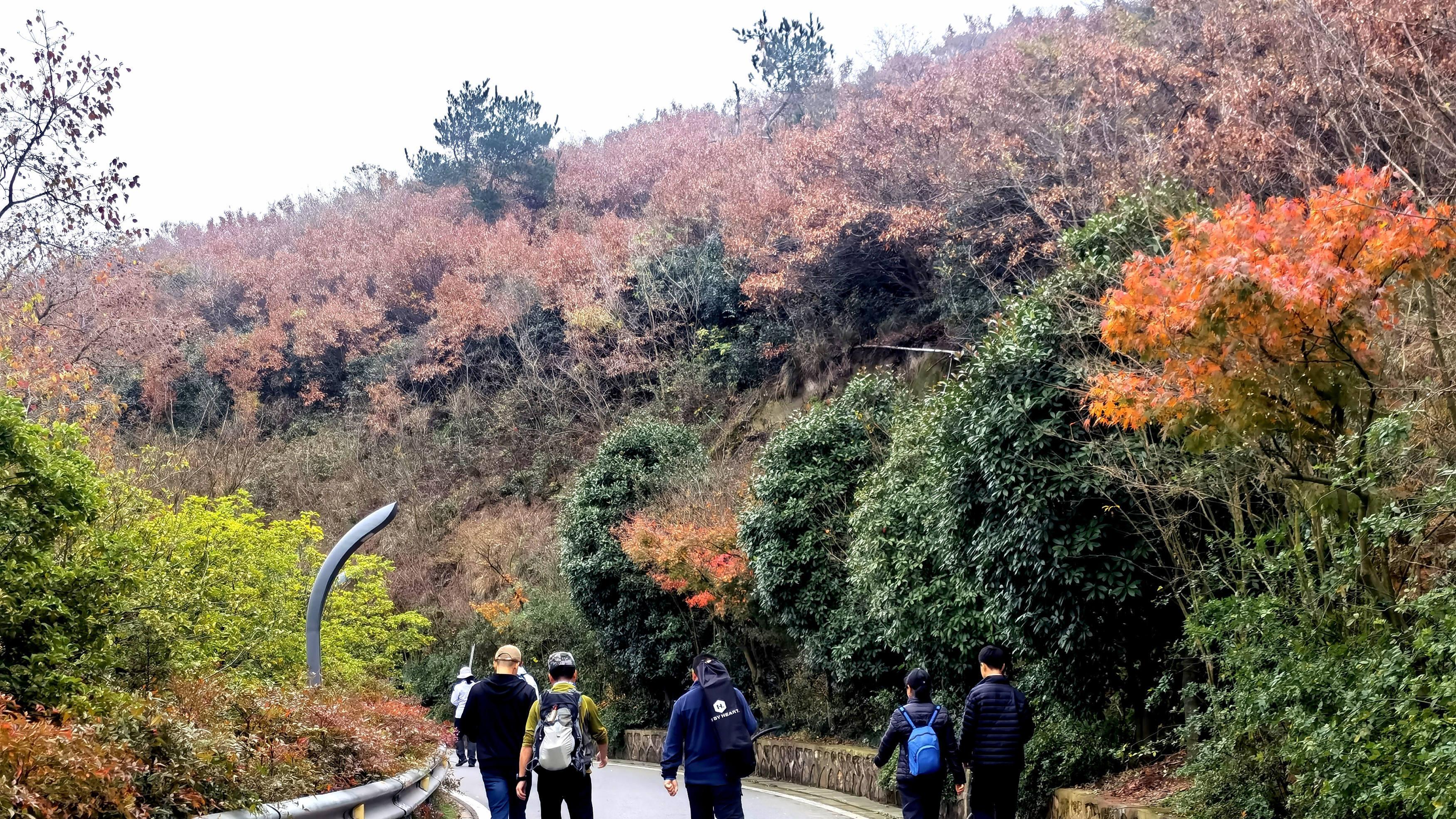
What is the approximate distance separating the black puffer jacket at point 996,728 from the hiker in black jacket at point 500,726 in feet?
11.0

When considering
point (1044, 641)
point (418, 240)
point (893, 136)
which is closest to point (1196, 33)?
point (893, 136)

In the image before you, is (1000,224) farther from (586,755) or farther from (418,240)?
(418,240)

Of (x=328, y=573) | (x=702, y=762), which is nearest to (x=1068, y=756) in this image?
(x=702, y=762)

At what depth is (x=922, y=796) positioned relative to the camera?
798 cm

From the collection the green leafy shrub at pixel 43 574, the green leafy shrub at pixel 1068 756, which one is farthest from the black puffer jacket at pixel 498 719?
the green leafy shrub at pixel 1068 756

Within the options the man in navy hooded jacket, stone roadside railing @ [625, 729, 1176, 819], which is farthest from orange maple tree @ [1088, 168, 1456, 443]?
the man in navy hooded jacket

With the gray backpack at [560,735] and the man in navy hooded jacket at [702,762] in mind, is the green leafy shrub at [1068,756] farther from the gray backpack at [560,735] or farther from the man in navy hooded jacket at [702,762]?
the gray backpack at [560,735]

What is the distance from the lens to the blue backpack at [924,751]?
25.7 feet

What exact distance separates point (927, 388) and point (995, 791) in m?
17.5

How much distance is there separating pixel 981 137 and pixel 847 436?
10111 millimetres

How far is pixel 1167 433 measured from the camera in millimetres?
8500

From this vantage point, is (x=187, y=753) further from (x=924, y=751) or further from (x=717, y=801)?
(x=924, y=751)

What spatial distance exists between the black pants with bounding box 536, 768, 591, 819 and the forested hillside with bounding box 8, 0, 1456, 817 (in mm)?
4217

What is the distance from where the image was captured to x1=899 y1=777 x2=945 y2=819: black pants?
7934 mm
